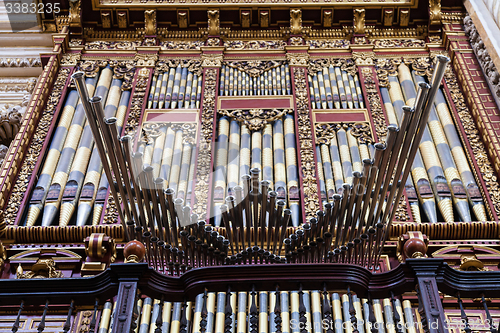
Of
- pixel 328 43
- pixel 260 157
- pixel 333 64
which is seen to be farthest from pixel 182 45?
pixel 260 157

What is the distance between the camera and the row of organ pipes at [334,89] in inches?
410

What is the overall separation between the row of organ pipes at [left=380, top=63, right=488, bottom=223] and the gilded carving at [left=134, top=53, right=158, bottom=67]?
158 inches

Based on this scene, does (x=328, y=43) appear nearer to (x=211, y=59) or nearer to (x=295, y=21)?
(x=295, y=21)

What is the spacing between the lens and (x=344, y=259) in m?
6.93

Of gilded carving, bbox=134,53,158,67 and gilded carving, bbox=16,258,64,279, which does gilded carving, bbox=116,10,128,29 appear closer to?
gilded carving, bbox=134,53,158,67

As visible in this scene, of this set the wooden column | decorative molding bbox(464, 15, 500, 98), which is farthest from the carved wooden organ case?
decorative molding bbox(464, 15, 500, 98)

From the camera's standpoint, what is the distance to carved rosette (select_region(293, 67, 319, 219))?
28.1ft

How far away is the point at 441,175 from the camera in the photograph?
29.3ft

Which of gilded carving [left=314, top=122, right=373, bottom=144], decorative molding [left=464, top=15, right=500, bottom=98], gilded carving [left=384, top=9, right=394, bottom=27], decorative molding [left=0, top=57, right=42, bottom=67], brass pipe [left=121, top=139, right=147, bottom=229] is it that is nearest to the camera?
brass pipe [left=121, top=139, right=147, bottom=229]

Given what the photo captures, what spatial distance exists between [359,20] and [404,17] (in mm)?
885

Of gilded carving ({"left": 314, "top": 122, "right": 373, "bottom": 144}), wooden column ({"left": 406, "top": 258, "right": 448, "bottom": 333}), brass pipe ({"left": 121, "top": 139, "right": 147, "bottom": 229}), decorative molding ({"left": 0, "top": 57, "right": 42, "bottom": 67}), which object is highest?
decorative molding ({"left": 0, "top": 57, "right": 42, "bottom": 67})

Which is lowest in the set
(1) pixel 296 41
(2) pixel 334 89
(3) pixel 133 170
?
(3) pixel 133 170

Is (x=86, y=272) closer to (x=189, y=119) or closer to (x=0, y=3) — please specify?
(x=189, y=119)

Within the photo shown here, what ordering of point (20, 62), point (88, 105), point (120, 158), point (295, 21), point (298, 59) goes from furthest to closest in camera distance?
point (295, 21)
point (20, 62)
point (298, 59)
point (120, 158)
point (88, 105)
